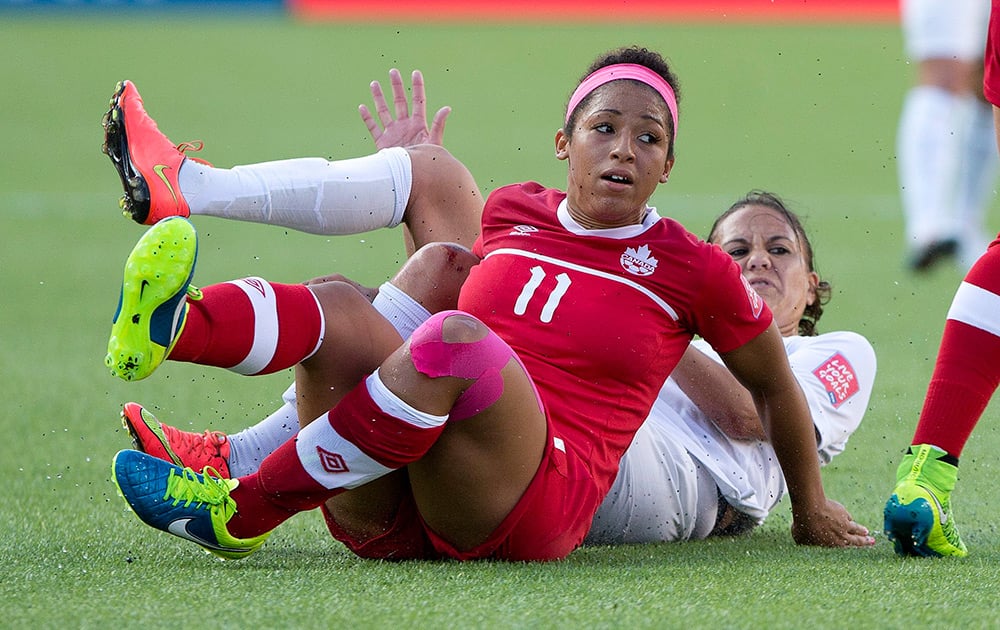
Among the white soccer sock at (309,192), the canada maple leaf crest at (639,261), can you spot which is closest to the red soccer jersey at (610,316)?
the canada maple leaf crest at (639,261)

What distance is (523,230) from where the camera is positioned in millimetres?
2734

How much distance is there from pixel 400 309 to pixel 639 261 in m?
0.44

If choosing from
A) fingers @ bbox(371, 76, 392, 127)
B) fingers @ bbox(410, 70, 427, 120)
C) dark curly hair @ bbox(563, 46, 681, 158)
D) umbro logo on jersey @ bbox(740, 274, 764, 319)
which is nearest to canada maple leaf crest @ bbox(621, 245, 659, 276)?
umbro logo on jersey @ bbox(740, 274, 764, 319)

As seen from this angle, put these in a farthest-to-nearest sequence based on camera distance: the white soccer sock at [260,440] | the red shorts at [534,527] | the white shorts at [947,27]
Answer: the white shorts at [947,27] < the white soccer sock at [260,440] < the red shorts at [534,527]

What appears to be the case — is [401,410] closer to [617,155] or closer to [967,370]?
[617,155]

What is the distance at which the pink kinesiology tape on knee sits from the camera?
2289 millimetres

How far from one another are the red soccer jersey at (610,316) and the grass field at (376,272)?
0.26 m

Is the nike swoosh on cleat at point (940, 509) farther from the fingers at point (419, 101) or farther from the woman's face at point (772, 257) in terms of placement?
the fingers at point (419, 101)

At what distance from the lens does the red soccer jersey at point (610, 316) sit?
8.30 feet

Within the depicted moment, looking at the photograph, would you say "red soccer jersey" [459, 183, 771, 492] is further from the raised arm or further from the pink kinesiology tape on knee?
the pink kinesiology tape on knee

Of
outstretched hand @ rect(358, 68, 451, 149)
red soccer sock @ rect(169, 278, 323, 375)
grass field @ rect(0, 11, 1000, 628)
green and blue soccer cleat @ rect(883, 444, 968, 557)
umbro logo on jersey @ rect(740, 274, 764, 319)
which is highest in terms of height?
outstretched hand @ rect(358, 68, 451, 149)

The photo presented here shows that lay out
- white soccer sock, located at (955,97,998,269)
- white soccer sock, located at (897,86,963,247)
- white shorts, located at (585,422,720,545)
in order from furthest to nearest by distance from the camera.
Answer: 1. white soccer sock, located at (955,97,998,269)
2. white soccer sock, located at (897,86,963,247)
3. white shorts, located at (585,422,720,545)

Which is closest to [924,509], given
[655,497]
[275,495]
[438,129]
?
[655,497]

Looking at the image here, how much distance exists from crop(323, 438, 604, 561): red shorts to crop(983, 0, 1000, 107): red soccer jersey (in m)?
1.04
